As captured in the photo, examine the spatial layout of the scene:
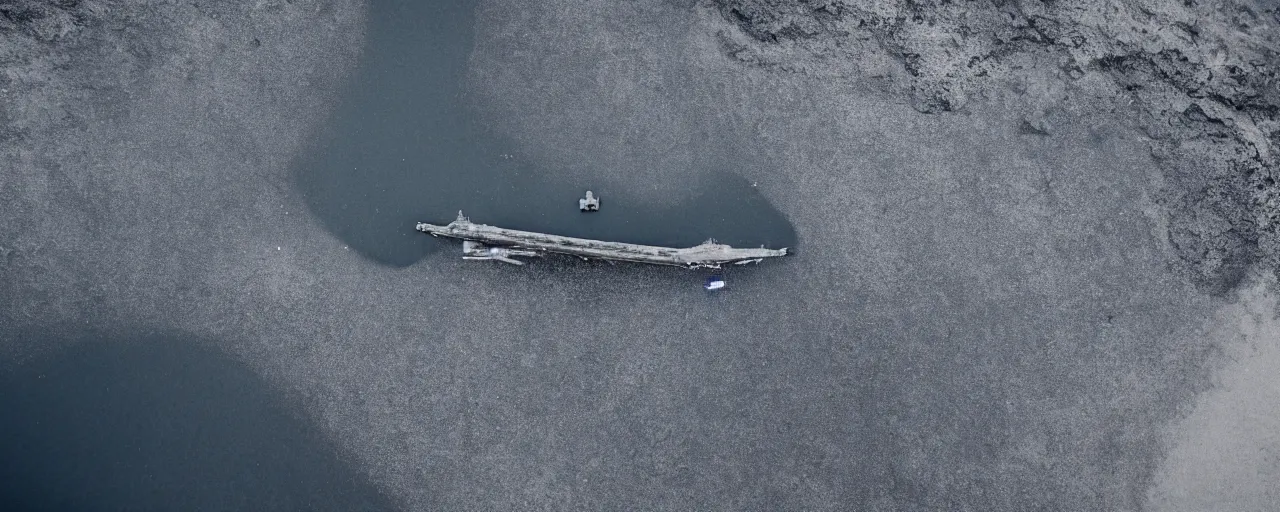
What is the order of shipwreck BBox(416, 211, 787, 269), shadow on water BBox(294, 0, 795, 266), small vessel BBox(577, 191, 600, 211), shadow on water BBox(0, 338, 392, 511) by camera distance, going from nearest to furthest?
1. shipwreck BBox(416, 211, 787, 269)
2. shadow on water BBox(0, 338, 392, 511)
3. small vessel BBox(577, 191, 600, 211)
4. shadow on water BBox(294, 0, 795, 266)

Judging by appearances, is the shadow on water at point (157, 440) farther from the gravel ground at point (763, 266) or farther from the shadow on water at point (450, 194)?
the shadow on water at point (450, 194)

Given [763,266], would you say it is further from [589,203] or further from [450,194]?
[450,194]

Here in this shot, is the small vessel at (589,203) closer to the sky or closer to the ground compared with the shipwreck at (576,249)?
closer to the sky

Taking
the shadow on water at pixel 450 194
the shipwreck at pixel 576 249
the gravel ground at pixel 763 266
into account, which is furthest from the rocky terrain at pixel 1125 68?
the shipwreck at pixel 576 249

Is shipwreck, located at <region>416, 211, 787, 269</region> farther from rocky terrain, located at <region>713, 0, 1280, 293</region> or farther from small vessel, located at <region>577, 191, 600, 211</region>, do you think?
rocky terrain, located at <region>713, 0, 1280, 293</region>

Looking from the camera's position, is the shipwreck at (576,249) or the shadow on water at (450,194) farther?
the shadow on water at (450,194)

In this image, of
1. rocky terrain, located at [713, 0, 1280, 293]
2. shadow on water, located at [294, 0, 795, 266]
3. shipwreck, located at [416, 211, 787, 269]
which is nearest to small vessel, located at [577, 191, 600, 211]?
shadow on water, located at [294, 0, 795, 266]
